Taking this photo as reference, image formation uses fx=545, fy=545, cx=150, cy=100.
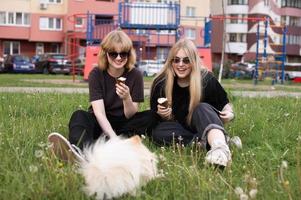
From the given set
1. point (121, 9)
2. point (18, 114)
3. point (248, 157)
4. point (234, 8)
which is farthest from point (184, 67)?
point (234, 8)

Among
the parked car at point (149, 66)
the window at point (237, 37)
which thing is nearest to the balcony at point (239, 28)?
the window at point (237, 37)

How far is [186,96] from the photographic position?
469 centimetres

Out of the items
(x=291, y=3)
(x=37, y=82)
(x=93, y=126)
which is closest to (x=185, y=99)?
(x=93, y=126)

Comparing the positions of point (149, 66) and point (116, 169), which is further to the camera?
point (149, 66)

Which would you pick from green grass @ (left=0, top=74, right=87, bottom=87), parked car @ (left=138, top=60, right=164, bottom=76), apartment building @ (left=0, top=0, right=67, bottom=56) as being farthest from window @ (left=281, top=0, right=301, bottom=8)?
green grass @ (left=0, top=74, right=87, bottom=87)

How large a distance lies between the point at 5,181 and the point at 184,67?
6.53ft

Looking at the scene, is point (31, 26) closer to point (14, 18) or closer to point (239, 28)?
point (14, 18)

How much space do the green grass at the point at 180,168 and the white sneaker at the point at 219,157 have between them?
61 millimetres

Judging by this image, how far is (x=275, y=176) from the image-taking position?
134 inches

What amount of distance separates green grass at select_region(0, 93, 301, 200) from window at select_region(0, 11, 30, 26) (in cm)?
4348

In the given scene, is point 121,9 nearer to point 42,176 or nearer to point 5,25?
point 42,176

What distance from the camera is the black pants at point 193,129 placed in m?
4.12

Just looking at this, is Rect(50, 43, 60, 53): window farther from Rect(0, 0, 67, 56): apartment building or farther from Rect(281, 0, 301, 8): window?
Rect(281, 0, 301, 8): window

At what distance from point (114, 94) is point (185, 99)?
25.1 inches
